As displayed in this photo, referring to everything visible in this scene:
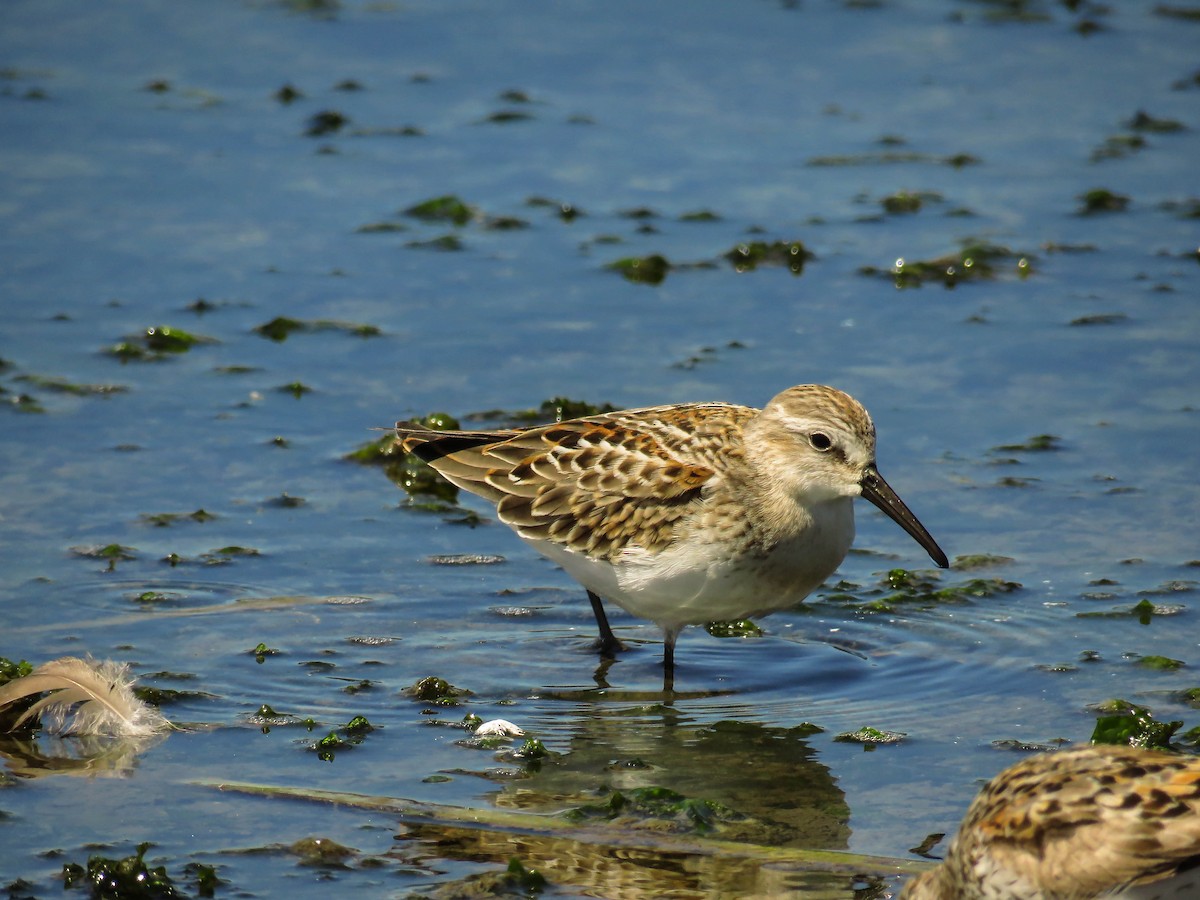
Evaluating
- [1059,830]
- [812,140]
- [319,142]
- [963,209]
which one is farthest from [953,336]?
[1059,830]

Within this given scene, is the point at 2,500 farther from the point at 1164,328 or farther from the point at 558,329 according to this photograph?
the point at 1164,328

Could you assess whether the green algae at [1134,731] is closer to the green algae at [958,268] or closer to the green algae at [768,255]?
the green algae at [958,268]

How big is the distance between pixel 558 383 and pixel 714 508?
296 centimetres

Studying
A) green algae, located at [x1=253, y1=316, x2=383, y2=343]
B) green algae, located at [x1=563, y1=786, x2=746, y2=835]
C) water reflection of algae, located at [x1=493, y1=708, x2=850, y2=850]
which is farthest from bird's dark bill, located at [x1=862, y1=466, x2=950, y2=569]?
green algae, located at [x1=253, y1=316, x2=383, y2=343]

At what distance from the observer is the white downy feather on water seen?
7.09 m

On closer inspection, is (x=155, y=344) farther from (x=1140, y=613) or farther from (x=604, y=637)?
(x=1140, y=613)

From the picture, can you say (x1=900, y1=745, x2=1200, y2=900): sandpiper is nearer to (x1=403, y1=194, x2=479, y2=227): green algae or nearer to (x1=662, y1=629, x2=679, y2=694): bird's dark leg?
(x1=662, y1=629, x2=679, y2=694): bird's dark leg

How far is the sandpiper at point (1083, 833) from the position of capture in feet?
16.7

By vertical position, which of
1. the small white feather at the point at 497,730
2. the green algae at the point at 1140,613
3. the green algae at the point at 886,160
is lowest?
the small white feather at the point at 497,730

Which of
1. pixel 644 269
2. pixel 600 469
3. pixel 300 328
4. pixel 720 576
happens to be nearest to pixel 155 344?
pixel 300 328

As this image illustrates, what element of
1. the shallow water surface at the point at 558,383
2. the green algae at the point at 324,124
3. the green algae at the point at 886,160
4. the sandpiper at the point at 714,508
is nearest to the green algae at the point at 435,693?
the shallow water surface at the point at 558,383

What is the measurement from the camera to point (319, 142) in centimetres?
1412

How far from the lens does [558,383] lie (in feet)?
35.3

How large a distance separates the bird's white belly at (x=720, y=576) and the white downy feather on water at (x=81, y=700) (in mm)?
2125
